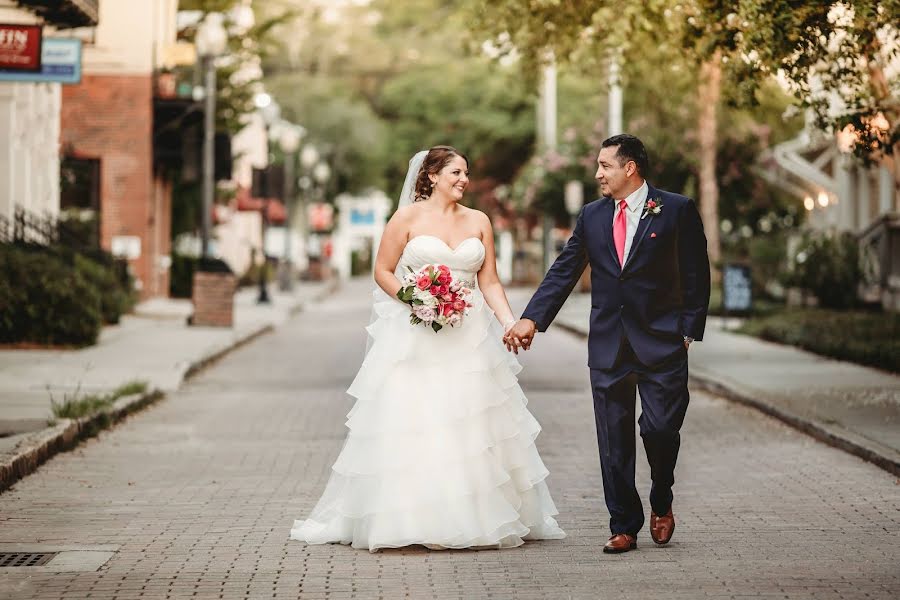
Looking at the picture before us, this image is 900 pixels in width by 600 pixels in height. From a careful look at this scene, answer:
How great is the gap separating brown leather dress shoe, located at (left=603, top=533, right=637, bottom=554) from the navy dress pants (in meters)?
0.03

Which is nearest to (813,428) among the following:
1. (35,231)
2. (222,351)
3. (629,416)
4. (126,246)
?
(629,416)

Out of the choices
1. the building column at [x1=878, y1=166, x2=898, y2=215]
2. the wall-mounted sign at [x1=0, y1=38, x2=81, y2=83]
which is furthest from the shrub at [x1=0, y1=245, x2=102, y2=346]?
the building column at [x1=878, y1=166, x2=898, y2=215]

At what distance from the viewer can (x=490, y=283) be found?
8.97 m

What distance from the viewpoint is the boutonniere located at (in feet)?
26.9

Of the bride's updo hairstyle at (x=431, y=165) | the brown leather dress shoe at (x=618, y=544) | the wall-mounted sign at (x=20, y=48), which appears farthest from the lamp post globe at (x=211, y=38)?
the brown leather dress shoe at (x=618, y=544)

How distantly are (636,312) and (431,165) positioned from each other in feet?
4.80

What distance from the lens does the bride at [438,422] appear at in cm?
838

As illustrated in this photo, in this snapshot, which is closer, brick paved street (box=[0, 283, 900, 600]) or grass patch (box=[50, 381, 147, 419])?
brick paved street (box=[0, 283, 900, 600])

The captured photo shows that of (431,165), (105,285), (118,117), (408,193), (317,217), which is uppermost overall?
(118,117)

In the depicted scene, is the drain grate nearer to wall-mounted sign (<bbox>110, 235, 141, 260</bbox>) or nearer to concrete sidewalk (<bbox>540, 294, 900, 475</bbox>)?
concrete sidewalk (<bbox>540, 294, 900, 475</bbox>)

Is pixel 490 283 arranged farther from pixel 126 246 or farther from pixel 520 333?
pixel 126 246

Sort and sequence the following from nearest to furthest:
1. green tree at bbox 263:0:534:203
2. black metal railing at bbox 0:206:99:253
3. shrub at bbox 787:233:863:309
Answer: black metal railing at bbox 0:206:99:253, shrub at bbox 787:233:863:309, green tree at bbox 263:0:534:203

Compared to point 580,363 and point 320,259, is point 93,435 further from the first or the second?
point 320,259

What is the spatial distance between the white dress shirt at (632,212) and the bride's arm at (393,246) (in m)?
1.23
